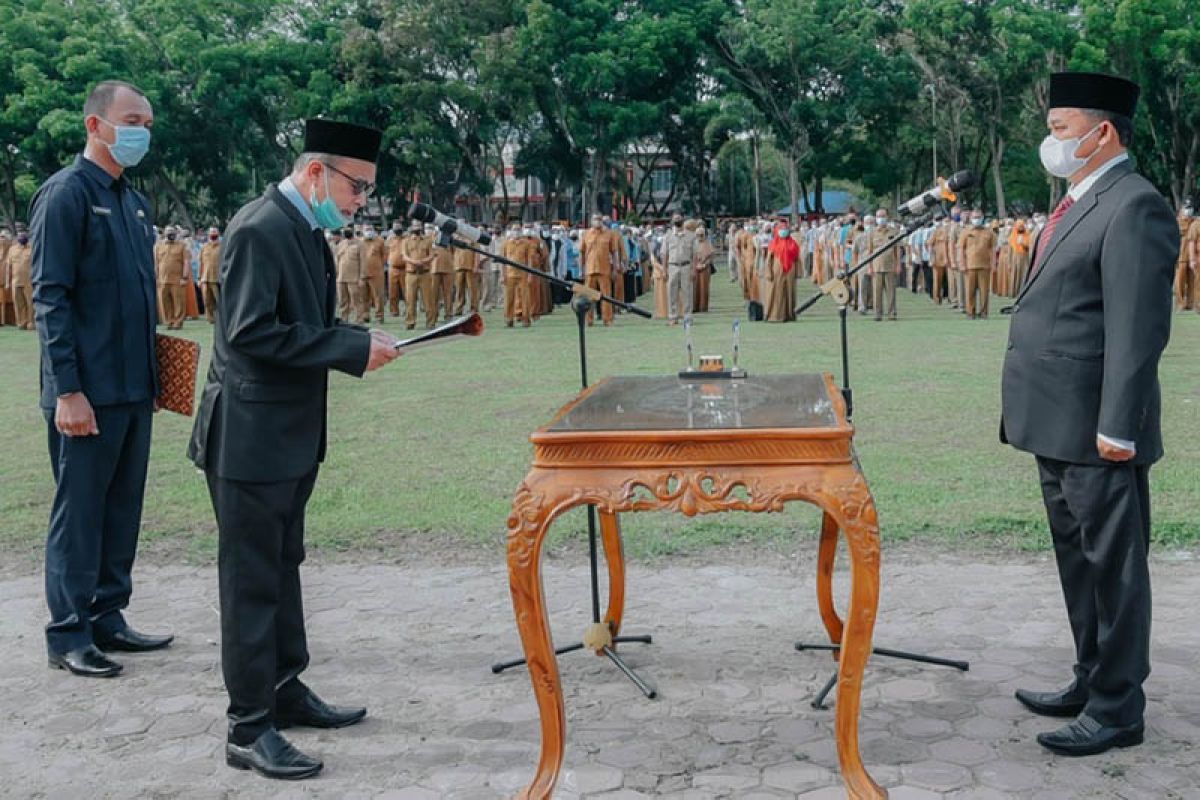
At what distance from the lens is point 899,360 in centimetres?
1432

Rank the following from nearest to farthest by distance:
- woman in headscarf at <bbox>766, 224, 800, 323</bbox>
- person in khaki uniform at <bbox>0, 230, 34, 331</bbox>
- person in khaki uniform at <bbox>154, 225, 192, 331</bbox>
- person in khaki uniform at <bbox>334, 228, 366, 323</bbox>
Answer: woman in headscarf at <bbox>766, 224, 800, 323</bbox> → person in khaki uniform at <bbox>154, 225, 192, 331</bbox> → person in khaki uniform at <bbox>334, 228, 366, 323</bbox> → person in khaki uniform at <bbox>0, 230, 34, 331</bbox>

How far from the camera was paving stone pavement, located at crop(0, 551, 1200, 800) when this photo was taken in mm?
3531

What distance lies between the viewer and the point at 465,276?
24.6m

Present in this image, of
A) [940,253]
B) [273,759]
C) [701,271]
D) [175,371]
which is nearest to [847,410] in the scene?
[273,759]

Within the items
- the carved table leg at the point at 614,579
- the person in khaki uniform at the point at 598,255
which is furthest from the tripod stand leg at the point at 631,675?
the person in khaki uniform at the point at 598,255

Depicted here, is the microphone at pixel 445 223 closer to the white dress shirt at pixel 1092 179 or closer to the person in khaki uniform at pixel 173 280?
the white dress shirt at pixel 1092 179

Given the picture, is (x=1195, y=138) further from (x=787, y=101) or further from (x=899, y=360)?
(x=899, y=360)

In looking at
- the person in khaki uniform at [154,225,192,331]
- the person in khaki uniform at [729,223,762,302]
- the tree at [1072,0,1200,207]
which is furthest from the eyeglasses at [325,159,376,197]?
the tree at [1072,0,1200,207]

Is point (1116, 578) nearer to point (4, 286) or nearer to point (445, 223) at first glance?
point (445, 223)

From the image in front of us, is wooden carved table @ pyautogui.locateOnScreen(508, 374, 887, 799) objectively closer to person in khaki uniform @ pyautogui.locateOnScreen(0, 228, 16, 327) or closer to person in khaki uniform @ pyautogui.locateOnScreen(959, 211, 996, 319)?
person in khaki uniform @ pyautogui.locateOnScreen(959, 211, 996, 319)

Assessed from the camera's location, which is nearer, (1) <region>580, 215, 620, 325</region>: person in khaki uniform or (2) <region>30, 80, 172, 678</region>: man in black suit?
(2) <region>30, 80, 172, 678</region>: man in black suit

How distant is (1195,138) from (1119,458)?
37840 millimetres

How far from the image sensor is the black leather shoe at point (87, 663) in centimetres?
445

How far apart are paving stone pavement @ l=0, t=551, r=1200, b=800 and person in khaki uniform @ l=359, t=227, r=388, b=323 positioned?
60.5ft
